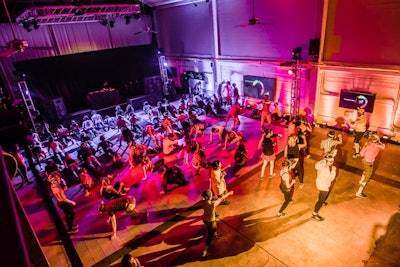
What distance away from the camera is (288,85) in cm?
1341

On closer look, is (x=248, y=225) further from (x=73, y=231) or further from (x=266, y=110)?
(x=266, y=110)

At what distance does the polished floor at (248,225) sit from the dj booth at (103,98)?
374 inches

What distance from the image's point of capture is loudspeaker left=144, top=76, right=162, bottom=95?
1964 cm

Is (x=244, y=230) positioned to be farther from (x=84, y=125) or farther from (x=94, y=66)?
(x=94, y=66)

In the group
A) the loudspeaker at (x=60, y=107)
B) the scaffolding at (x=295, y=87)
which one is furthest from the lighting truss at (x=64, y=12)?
the scaffolding at (x=295, y=87)

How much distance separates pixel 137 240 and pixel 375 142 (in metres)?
6.32

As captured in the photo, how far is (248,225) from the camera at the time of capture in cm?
668

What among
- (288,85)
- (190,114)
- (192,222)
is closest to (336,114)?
(288,85)

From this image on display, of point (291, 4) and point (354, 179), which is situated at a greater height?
point (291, 4)

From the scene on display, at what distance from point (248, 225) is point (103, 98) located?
14445mm

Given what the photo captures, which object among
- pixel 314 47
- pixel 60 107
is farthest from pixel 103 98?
pixel 314 47

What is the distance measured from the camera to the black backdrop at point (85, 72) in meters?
16.1

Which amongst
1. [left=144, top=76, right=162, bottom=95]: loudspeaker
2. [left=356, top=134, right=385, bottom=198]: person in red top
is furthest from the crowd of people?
[left=144, top=76, right=162, bottom=95]: loudspeaker

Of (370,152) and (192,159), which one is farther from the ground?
(370,152)
